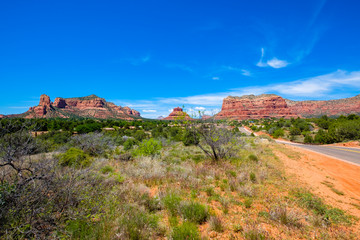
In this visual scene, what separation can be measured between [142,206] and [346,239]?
17.2 ft

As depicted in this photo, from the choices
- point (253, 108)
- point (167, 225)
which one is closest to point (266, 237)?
point (167, 225)

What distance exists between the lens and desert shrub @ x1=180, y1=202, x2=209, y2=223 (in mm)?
4120

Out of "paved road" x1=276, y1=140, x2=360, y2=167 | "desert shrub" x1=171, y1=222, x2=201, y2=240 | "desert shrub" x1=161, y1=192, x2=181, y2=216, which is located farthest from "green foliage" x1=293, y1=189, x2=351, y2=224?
"paved road" x1=276, y1=140, x2=360, y2=167

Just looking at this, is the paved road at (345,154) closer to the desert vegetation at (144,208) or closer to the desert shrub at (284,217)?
the desert vegetation at (144,208)

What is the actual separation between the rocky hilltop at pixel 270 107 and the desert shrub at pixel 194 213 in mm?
144023

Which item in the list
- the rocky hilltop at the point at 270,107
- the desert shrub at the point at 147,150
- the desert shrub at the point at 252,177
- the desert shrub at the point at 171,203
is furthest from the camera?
the rocky hilltop at the point at 270,107

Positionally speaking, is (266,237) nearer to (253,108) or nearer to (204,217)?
(204,217)

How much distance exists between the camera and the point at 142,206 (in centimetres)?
455

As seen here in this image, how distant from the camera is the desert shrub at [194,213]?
13.5ft

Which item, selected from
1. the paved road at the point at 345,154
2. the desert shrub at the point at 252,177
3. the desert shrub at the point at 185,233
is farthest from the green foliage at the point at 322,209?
the paved road at the point at 345,154

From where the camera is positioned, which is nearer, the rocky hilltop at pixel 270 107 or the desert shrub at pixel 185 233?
the desert shrub at pixel 185 233

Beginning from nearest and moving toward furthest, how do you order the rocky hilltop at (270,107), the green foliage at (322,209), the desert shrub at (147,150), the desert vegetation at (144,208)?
the desert vegetation at (144,208)
the green foliage at (322,209)
the desert shrub at (147,150)
the rocky hilltop at (270,107)

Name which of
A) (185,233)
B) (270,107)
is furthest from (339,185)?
(270,107)

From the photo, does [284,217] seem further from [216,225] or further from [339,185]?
[339,185]
